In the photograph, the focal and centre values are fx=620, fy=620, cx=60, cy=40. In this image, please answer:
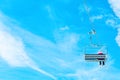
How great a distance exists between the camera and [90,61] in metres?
190

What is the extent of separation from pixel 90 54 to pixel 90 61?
2296 millimetres

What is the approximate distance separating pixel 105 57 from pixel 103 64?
3.46 m

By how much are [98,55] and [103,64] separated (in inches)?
133

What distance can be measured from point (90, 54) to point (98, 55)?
3.82 m

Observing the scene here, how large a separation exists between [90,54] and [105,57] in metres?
6.50

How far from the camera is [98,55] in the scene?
194m

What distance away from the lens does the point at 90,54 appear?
190750mm

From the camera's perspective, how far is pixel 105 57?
194875mm

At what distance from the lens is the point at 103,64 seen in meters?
192

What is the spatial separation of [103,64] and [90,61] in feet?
16.0

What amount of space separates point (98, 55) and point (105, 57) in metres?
2.75

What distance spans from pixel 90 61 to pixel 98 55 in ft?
15.9
